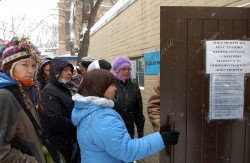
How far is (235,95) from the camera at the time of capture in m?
1.97

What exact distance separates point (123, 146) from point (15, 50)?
1.24m

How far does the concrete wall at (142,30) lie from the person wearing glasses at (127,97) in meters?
0.82

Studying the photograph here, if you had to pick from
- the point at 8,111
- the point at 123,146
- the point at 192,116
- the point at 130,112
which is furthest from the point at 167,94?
the point at 130,112

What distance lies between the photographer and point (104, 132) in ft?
5.40

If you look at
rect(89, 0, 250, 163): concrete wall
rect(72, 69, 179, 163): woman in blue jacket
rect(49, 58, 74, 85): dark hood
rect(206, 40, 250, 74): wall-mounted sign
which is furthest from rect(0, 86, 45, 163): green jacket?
rect(89, 0, 250, 163): concrete wall

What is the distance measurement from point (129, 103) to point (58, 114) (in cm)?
111

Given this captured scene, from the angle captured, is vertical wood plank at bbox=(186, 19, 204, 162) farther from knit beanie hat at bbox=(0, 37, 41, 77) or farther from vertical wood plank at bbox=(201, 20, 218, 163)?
knit beanie hat at bbox=(0, 37, 41, 77)

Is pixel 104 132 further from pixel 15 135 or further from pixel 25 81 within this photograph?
pixel 25 81

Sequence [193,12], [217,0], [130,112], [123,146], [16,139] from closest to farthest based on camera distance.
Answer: [123,146]
[16,139]
[193,12]
[217,0]
[130,112]

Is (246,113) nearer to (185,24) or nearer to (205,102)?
(205,102)

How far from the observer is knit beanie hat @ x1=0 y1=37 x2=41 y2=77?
1.93 m

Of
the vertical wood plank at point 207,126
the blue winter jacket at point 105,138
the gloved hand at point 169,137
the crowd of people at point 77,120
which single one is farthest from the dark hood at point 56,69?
the vertical wood plank at point 207,126

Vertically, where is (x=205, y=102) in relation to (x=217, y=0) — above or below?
below

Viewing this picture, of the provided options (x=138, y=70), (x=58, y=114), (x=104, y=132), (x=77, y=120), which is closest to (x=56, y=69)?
(x=58, y=114)
